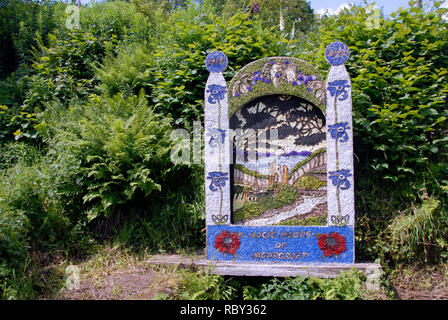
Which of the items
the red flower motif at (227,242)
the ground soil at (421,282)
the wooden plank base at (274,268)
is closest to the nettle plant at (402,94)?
the ground soil at (421,282)

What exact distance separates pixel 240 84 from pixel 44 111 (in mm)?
4170

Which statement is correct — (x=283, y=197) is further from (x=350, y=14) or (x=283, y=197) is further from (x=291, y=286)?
(x=350, y=14)

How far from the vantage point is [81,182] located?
4844mm

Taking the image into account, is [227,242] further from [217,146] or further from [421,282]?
[421,282]

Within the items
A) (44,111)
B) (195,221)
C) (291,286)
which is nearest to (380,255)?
(291,286)

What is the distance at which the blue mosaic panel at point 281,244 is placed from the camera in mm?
4105

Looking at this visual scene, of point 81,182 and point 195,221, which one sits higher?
point 81,182

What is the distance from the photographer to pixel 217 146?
173 inches

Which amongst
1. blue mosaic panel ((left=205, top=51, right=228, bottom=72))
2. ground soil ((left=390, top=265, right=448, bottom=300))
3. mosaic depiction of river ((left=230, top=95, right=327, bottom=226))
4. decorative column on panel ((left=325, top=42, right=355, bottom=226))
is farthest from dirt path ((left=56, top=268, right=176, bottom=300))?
ground soil ((left=390, top=265, right=448, bottom=300))

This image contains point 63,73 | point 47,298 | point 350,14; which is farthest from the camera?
point 63,73

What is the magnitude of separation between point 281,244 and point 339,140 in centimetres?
151

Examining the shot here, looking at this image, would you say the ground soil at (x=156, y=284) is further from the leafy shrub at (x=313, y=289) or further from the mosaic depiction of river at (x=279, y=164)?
the mosaic depiction of river at (x=279, y=164)

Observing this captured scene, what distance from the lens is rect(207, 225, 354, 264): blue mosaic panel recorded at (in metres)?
4.11

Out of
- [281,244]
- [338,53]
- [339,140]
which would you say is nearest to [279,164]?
[339,140]
